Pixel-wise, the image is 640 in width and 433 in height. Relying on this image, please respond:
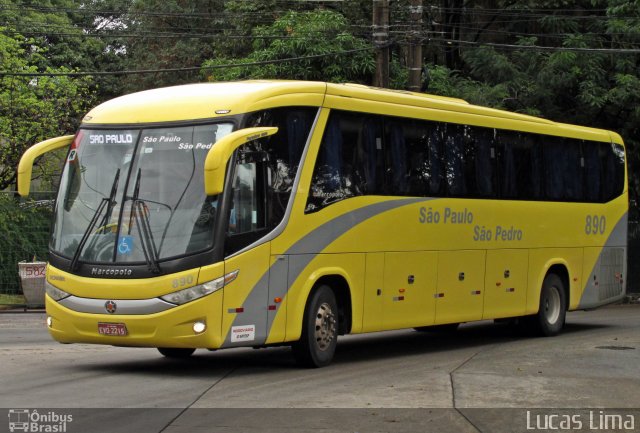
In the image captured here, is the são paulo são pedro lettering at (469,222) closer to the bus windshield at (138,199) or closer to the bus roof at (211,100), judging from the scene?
the bus roof at (211,100)

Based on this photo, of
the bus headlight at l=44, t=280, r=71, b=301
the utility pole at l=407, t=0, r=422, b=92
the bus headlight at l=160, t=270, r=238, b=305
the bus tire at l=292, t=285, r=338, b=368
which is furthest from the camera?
the utility pole at l=407, t=0, r=422, b=92

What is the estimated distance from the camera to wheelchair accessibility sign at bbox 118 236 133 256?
12672mm

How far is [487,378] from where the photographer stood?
42.5 ft

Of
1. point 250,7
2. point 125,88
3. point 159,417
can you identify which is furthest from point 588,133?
point 125,88

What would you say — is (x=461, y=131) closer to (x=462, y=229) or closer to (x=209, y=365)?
(x=462, y=229)

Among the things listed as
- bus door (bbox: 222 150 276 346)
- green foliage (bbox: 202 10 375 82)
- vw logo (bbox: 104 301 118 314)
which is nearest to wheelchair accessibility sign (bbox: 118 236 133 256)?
vw logo (bbox: 104 301 118 314)

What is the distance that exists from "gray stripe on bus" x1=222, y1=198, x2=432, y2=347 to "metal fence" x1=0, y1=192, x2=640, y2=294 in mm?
14736

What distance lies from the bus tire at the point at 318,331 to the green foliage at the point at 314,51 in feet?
52.7

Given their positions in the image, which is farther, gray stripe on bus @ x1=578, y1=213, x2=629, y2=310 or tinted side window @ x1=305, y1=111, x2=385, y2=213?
gray stripe on bus @ x1=578, y1=213, x2=629, y2=310

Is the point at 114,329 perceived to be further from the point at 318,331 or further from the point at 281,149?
the point at 281,149

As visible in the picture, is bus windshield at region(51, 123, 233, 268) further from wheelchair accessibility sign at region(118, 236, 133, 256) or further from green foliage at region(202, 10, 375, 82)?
green foliage at region(202, 10, 375, 82)

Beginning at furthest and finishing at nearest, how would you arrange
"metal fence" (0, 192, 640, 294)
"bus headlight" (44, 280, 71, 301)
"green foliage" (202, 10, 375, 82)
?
"green foliage" (202, 10, 375, 82), "metal fence" (0, 192, 640, 294), "bus headlight" (44, 280, 71, 301)

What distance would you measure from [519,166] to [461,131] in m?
1.94

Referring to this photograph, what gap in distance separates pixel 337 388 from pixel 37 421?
3610mm
